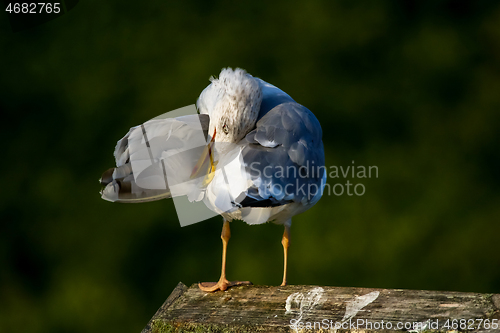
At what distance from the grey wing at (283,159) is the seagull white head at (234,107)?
0.13 feet

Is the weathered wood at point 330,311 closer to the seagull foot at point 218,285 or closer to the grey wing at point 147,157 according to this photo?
the seagull foot at point 218,285

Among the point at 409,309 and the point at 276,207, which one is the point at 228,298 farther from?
the point at 409,309

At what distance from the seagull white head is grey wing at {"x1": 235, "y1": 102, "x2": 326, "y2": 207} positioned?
1.6 inches

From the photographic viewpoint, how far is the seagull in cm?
124

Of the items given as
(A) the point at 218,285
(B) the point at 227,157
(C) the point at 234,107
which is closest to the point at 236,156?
(B) the point at 227,157

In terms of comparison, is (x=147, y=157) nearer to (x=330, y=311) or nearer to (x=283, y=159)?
(x=283, y=159)

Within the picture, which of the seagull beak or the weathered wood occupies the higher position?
the seagull beak

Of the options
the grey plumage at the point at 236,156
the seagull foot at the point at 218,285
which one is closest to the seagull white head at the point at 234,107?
the grey plumage at the point at 236,156

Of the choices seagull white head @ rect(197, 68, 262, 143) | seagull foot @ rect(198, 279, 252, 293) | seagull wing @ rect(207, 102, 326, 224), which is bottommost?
seagull foot @ rect(198, 279, 252, 293)

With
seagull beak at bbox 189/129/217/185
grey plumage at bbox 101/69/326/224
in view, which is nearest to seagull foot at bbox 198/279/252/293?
grey plumage at bbox 101/69/326/224

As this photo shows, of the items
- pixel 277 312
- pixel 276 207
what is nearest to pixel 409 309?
pixel 277 312

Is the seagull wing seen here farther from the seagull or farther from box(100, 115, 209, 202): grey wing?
box(100, 115, 209, 202): grey wing

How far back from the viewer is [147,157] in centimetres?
135

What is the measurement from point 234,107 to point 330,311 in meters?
0.57
